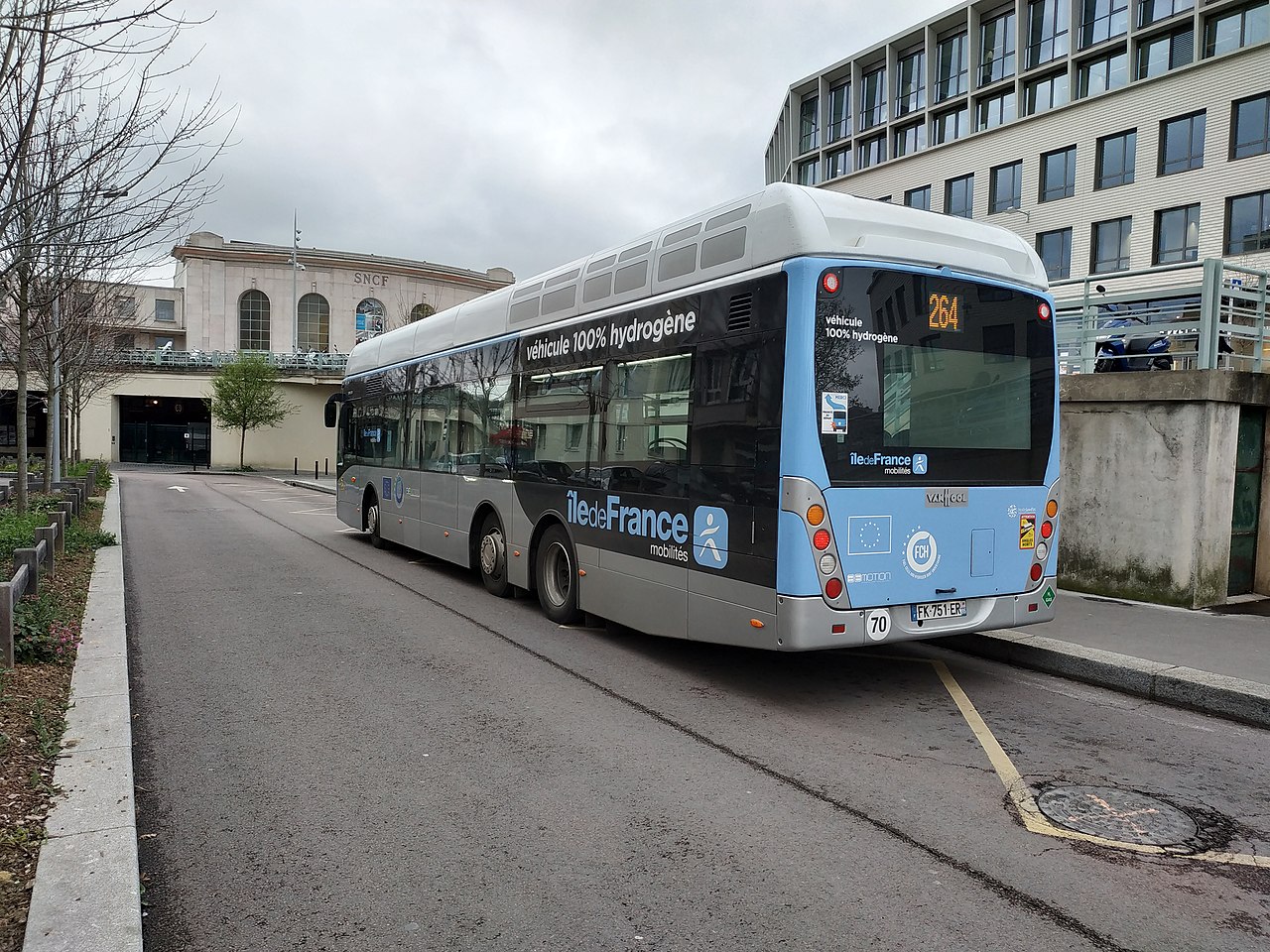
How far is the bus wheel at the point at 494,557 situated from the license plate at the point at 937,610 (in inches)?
195

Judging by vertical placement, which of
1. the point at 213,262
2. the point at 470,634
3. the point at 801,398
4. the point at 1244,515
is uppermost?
the point at 213,262

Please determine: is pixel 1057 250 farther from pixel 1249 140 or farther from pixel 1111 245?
pixel 1249 140

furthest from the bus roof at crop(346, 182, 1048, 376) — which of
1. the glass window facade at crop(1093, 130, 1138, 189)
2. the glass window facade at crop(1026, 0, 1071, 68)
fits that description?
the glass window facade at crop(1026, 0, 1071, 68)

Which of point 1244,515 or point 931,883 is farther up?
point 1244,515

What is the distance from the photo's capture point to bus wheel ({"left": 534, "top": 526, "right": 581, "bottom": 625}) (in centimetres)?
871

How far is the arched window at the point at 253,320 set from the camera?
6550 cm

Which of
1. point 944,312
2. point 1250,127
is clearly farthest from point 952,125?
point 944,312

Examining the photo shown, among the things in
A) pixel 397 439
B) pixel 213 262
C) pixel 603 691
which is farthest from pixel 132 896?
pixel 213 262

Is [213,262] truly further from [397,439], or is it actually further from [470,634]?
[470,634]

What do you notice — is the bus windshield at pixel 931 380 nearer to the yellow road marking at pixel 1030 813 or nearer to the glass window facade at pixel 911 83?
the yellow road marking at pixel 1030 813

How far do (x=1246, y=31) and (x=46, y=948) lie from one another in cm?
3989

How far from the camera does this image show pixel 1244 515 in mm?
10078

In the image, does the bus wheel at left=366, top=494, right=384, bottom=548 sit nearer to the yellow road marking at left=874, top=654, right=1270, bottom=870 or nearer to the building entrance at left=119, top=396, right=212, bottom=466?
the yellow road marking at left=874, top=654, right=1270, bottom=870

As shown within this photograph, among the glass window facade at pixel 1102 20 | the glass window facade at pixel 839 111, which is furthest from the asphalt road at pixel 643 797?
the glass window facade at pixel 839 111
